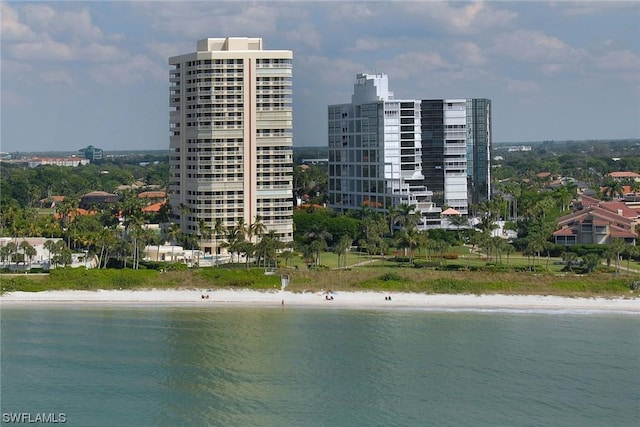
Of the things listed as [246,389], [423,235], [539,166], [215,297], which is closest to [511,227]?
[423,235]

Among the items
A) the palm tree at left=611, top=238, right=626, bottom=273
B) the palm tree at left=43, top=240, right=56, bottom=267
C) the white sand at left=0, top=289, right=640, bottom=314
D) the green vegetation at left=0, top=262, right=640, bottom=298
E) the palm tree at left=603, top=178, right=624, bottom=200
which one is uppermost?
the palm tree at left=603, top=178, right=624, bottom=200

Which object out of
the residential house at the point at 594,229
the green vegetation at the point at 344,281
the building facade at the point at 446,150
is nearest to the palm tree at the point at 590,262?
the green vegetation at the point at 344,281

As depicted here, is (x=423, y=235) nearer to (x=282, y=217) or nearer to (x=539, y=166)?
(x=282, y=217)

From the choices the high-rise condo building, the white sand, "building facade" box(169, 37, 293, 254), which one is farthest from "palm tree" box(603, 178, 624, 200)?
the white sand

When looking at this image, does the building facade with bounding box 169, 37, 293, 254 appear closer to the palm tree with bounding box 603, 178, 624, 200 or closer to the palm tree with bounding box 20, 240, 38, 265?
the palm tree with bounding box 20, 240, 38, 265

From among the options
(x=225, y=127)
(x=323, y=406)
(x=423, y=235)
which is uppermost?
(x=225, y=127)

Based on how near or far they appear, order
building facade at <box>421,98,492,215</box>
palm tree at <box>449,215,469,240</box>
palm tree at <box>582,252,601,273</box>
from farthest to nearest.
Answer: building facade at <box>421,98,492,215</box>
palm tree at <box>449,215,469,240</box>
palm tree at <box>582,252,601,273</box>

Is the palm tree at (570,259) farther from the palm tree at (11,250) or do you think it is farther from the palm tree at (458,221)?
the palm tree at (11,250)

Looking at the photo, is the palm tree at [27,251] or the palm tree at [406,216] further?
the palm tree at [406,216]
